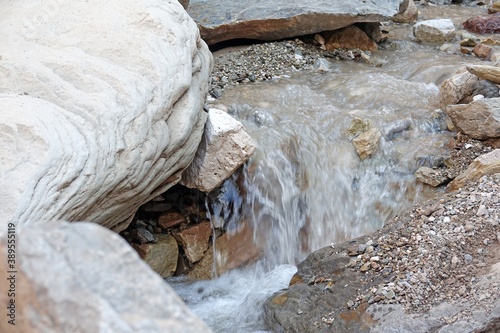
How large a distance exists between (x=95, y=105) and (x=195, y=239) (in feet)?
5.70

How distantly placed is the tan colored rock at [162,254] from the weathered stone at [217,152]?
534 mm

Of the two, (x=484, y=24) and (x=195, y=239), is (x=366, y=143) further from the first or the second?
(x=484, y=24)

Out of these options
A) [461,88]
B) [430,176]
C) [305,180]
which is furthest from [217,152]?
[461,88]

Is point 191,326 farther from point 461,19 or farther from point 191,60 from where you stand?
point 461,19

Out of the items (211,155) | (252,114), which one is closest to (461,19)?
(252,114)

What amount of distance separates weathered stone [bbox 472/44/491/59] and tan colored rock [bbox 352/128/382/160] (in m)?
2.78

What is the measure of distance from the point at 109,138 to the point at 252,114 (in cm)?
250

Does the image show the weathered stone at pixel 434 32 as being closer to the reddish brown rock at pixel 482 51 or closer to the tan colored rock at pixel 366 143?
the reddish brown rock at pixel 482 51

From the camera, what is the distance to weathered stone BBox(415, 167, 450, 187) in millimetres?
4367

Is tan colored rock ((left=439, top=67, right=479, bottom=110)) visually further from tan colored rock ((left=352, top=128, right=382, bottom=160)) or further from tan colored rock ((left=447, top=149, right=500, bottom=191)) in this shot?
tan colored rock ((left=447, top=149, right=500, bottom=191))

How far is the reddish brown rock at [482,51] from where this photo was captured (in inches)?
259

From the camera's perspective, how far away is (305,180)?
4578 millimetres

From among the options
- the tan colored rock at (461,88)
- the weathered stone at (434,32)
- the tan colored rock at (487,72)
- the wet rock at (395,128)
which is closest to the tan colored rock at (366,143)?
the wet rock at (395,128)

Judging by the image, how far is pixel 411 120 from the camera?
5.11 m
